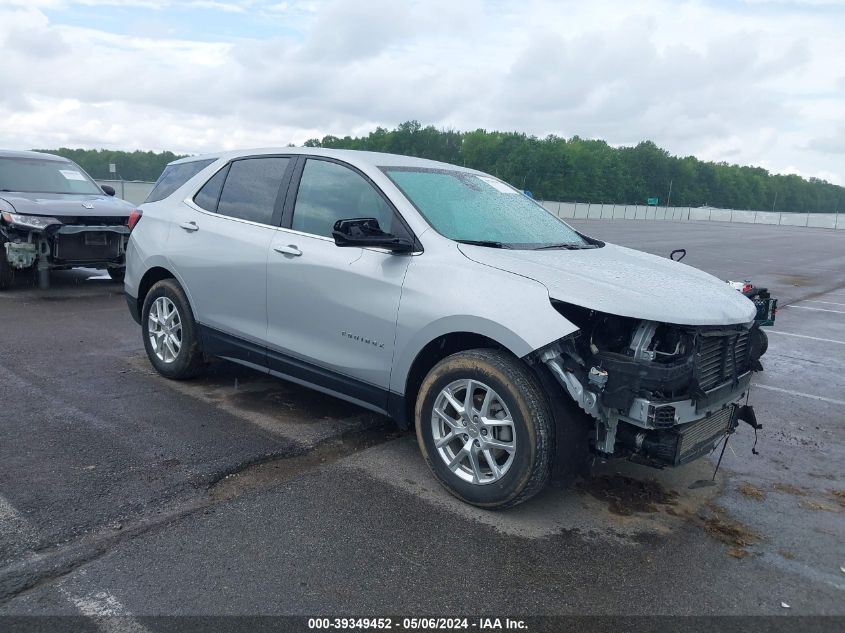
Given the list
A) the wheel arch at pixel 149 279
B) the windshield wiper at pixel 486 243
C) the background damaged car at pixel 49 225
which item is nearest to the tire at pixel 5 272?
the background damaged car at pixel 49 225

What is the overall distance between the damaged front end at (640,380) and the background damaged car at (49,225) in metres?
6.86

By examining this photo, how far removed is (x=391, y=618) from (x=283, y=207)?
2.93 m

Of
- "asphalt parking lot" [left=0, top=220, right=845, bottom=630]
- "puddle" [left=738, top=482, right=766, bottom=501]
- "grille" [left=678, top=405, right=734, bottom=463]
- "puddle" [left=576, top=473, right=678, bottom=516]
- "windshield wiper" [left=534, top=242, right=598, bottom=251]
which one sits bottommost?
"asphalt parking lot" [left=0, top=220, right=845, bottom=630]

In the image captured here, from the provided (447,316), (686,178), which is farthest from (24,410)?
(686,178)

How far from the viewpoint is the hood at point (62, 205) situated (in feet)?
31.0

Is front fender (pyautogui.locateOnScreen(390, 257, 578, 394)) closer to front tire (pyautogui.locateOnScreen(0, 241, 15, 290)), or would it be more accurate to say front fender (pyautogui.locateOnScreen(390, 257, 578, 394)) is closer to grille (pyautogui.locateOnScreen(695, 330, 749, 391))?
grille (pyautogui.locateOnScreen(695, 330, 749, 391))

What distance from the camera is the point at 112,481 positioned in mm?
3969

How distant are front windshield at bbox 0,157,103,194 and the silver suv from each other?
6.19m

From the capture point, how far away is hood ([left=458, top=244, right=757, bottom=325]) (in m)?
3.54

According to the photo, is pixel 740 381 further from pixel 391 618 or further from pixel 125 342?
pixel 125 342

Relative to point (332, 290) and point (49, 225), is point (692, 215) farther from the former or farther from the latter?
point (332, 290)

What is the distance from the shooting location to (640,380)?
3.46 metres

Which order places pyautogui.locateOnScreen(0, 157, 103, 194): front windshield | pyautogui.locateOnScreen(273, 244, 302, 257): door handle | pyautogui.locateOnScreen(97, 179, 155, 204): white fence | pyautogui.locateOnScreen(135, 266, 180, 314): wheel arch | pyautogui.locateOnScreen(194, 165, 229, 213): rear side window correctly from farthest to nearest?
pyautogui.locateOnScreen(97, 179, 155, 204): white fence < pyautogui.locateOnScreen(0, 157, 103, 194): front windshield < pyautogui.locateOnScreen(135, 266, 180, 314): wheel arch < pyautogui.locateOnScreen(194, 165, 229, 213): rear side window < pyautogui.locateOnScreen(273, 244, 302, 257): door handle

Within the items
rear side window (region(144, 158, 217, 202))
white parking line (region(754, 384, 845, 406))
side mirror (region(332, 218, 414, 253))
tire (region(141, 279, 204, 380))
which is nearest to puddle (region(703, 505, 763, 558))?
side mirror (region(332, 218, 414, 253))
